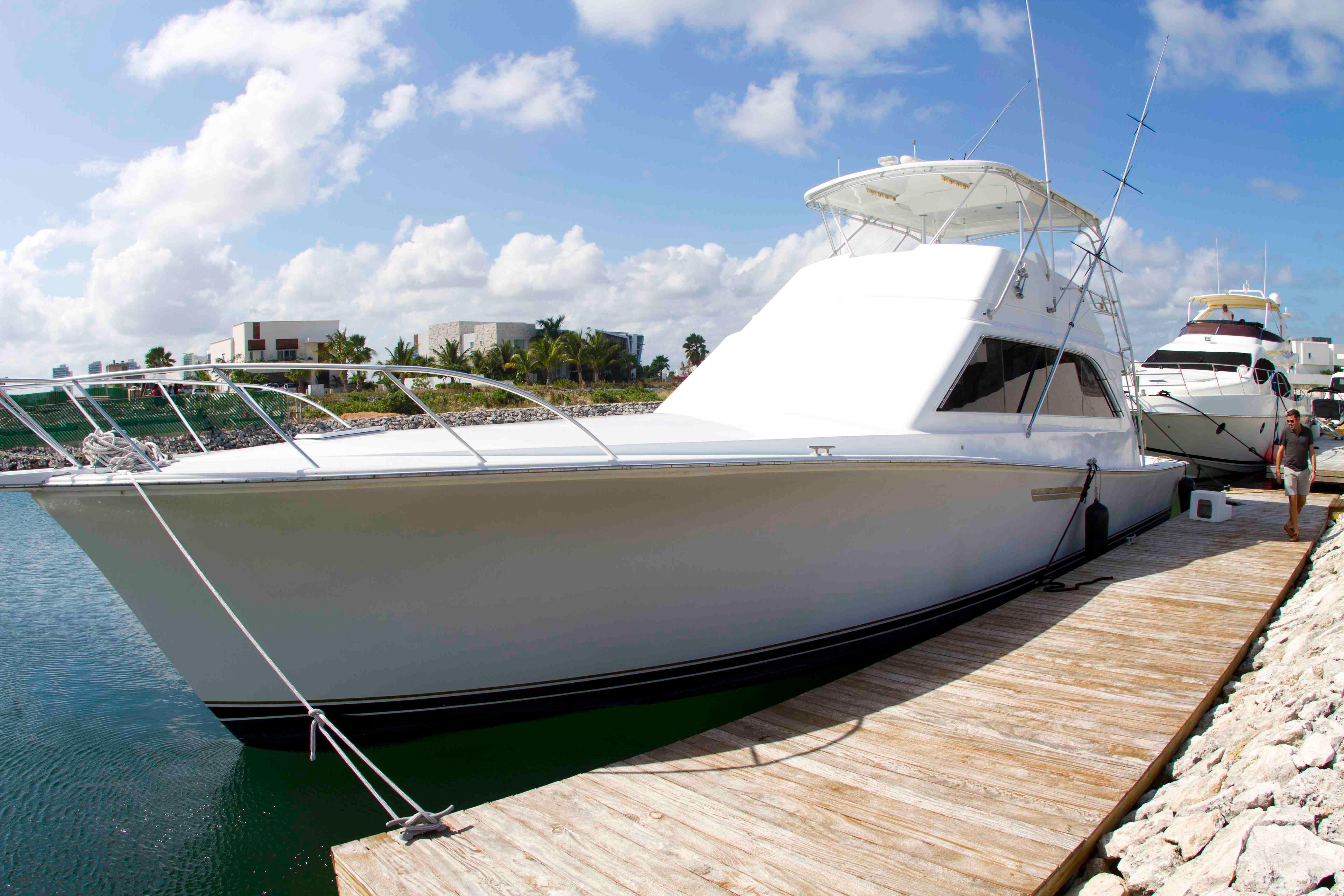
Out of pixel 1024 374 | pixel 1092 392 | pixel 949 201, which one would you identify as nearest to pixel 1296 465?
pixel 1092 392

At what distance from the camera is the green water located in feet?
11.7

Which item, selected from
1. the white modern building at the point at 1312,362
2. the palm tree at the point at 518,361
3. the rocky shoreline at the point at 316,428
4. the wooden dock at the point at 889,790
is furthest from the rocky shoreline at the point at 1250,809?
the palm tree at the point at 518,361

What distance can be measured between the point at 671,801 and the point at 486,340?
5177cm

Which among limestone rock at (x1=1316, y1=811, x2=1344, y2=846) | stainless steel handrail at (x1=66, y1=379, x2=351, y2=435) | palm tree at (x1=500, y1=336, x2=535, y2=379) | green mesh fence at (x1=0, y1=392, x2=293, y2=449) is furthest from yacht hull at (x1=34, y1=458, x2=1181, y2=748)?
palm tree at (x1=500, y1=336, x2=535, y2=379)

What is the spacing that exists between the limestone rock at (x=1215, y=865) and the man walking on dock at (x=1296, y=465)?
6.56 meters

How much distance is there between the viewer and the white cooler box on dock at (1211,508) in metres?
8.97

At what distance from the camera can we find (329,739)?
3.32 m

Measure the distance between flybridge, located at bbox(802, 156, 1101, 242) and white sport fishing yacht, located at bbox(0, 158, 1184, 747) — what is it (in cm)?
87

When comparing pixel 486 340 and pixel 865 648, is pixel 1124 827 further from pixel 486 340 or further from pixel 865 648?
pixel 486 340

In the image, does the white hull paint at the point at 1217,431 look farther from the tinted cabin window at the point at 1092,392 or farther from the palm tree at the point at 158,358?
the palm tree at the point at 158,358

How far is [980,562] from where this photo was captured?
216 inches

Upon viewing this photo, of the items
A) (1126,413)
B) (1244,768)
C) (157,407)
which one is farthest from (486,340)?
(1244,768)

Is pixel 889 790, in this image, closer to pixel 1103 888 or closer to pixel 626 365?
pixel 1103 888

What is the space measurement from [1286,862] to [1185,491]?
8.77 metres
